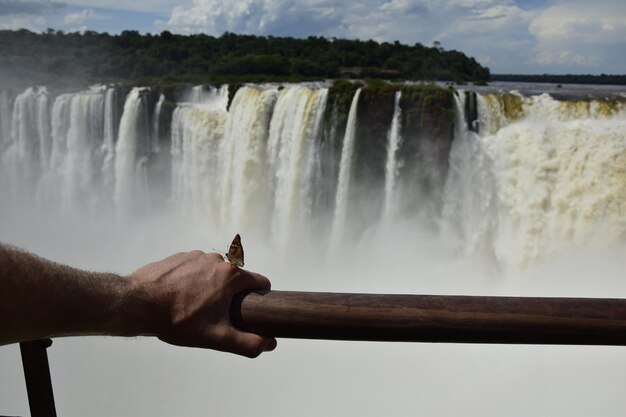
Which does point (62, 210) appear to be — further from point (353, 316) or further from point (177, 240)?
point (353, 316)

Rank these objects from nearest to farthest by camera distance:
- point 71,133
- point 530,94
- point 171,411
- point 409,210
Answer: point 171,411
point 530,94
point 409,210
point 71,133

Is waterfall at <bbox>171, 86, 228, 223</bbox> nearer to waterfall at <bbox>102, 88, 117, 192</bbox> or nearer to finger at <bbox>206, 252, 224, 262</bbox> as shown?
waterfall at <bbox>102, 88, 117, 192</bbox>

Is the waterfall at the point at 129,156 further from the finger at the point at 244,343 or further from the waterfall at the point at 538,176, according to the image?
the finger at the point at 244,343

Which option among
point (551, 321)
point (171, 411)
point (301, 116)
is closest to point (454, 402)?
point (171, 411)

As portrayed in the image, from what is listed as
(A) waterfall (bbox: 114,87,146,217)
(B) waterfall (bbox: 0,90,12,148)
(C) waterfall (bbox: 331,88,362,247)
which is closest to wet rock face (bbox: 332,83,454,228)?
(C) waterfall (bbox: 331,88,362,247)

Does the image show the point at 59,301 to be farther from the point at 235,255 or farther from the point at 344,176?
the point at 344,176

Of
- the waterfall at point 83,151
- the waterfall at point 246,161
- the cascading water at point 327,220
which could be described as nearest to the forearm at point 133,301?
the cascading water at point 327,220
